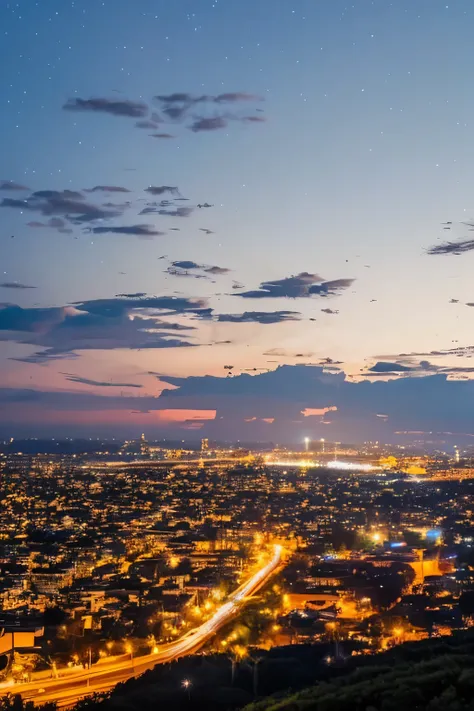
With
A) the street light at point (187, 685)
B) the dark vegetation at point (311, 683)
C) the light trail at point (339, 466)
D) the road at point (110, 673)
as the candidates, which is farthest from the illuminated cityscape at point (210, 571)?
the light trail at point (339, 466)

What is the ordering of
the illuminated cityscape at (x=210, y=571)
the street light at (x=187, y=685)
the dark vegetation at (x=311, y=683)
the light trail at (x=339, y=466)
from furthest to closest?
1. the light trail at (x=339, y=466)
2. the illuminated cityscape at (x=210, y=571)
3. the street light at (x=187, y=685)
4. the dark vegetation at (x=311, y=683)

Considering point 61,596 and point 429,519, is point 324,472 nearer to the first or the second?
point 429,519

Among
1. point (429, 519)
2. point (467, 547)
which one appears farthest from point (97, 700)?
point (429, 519)

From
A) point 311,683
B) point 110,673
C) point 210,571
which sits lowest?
point 110,673

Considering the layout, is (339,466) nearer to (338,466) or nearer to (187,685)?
(338,466)

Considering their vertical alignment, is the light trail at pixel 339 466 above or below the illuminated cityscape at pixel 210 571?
above

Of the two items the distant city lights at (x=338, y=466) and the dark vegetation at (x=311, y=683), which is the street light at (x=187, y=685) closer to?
the dark vegetation at (x=311, y=683)

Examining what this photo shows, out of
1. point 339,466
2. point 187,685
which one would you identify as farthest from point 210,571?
point 339,466

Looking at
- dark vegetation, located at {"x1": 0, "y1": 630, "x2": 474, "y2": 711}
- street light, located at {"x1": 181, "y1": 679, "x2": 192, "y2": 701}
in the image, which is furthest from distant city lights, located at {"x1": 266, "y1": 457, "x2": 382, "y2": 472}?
street light, located at {"x1": 181, "y1": 679, "x2": 192, "y2": 701}
